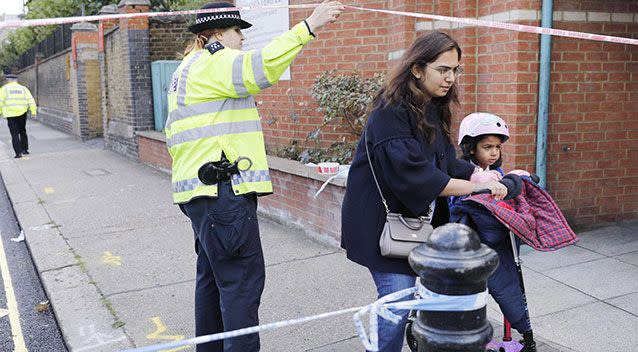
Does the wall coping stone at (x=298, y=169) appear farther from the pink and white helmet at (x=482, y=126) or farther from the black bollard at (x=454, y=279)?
the black bollard at (x=454, y=279)

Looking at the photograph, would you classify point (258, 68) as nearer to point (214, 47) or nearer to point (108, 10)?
point (214, 47)

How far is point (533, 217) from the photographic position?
10.5 feet

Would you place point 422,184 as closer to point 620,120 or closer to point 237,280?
point 237,280

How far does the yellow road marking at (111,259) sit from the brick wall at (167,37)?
674 cm

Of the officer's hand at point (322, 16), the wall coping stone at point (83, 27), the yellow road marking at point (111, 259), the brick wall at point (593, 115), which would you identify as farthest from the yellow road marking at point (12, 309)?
the wall coping stone at point (83, 27)

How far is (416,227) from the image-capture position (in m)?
2.79

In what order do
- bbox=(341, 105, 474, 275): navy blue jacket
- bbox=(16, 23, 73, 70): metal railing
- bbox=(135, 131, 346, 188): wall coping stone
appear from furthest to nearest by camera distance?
bbox=(16, 23, 73, 70): metal railing, bbox=(135, 131, 346, 188): wall coping stone, bbox=(341, 105, 474, 275): navy blue jacket

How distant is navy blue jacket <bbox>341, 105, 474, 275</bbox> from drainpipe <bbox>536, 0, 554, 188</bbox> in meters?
2.61

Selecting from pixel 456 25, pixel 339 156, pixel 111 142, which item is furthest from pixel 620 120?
pixel 111 142

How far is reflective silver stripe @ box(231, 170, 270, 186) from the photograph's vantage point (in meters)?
3.09

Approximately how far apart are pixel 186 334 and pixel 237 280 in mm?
1273

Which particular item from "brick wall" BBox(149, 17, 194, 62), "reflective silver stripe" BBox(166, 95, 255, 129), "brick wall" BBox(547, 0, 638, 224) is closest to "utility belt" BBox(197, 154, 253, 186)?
"reflective silver stripe" BBox(166, 95, 255, 129)

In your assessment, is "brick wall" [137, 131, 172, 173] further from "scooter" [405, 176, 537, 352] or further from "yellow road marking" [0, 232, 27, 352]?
"scooter" [405, 176, 537, 352]

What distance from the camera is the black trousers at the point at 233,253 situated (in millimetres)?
3072
